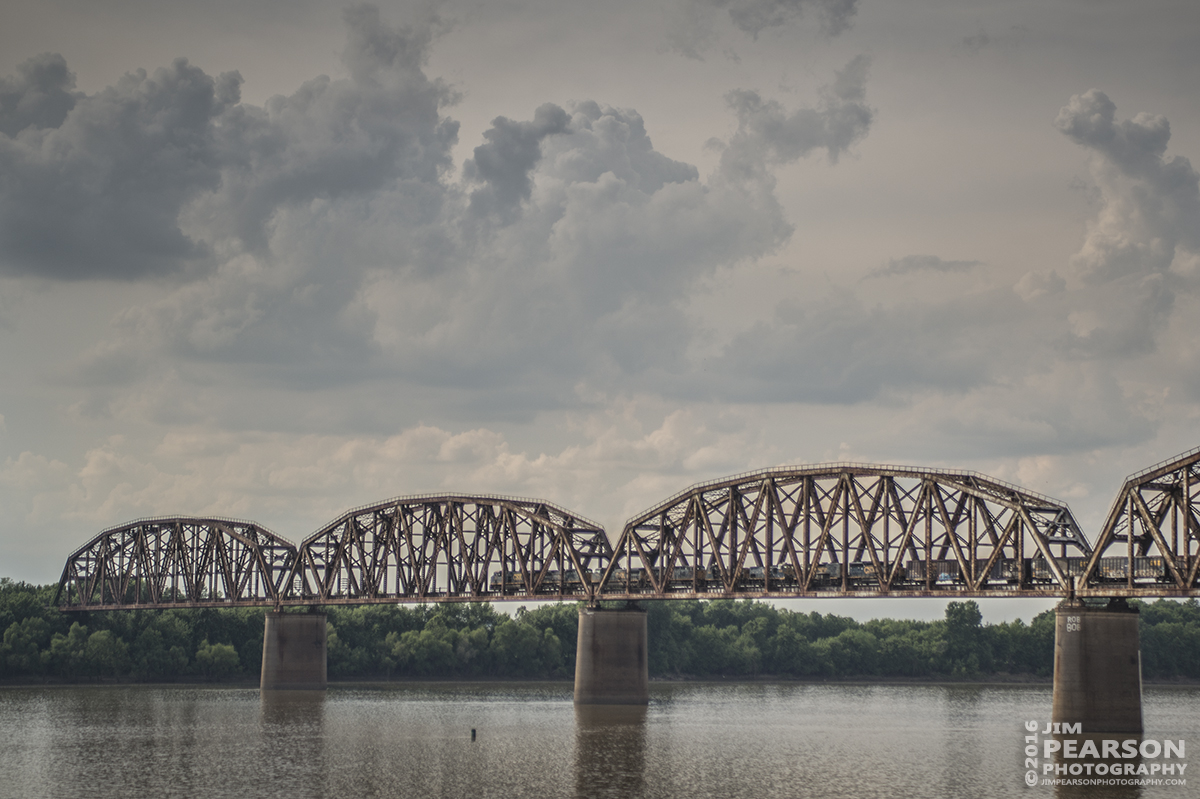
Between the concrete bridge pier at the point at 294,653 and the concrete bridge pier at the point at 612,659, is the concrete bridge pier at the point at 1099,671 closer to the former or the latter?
the concrete bridge pier at the point at 612,659

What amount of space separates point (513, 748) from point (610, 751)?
25.1 ft

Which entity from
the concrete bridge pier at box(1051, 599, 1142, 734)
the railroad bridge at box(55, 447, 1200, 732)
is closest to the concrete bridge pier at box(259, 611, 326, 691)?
the railroad bridge at box(55, 447, 1200, 732)

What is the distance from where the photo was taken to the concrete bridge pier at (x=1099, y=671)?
9775 cm

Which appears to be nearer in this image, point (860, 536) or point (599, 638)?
point (860, 536)

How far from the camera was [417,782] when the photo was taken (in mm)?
85500

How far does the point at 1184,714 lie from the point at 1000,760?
54.4 metres

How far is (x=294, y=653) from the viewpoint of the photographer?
6973 inches

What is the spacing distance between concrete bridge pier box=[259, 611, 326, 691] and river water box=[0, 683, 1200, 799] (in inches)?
317

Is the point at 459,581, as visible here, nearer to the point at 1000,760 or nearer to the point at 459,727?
the point at 459,727

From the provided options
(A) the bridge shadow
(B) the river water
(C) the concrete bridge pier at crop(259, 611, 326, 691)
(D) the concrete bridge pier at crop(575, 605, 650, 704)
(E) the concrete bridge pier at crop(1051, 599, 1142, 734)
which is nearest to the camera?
(B) the river water

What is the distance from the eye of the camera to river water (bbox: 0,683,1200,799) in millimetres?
82062

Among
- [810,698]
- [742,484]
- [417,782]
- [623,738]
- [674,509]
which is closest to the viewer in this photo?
[417,782]

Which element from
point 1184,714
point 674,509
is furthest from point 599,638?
point 1184,714

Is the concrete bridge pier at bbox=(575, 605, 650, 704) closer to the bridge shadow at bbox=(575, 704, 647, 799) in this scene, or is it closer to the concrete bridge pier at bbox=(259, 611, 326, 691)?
the bridge shadow at bbox=(575, 704, 647, 799)
